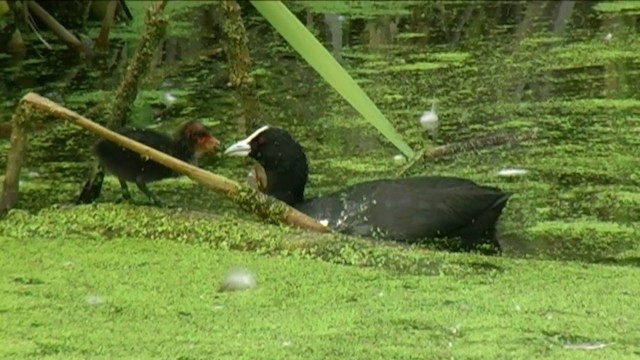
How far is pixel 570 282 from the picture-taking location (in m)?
3.85

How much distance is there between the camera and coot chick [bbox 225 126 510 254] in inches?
178

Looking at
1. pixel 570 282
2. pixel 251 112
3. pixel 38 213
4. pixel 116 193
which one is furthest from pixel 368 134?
pixel 570 282

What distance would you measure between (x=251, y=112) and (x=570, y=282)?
178cm

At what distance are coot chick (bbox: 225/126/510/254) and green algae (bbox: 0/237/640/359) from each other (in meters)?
0.46

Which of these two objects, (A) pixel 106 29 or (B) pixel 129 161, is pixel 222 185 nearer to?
(B) pixel 129 161

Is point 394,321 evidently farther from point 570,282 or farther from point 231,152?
point 231,152

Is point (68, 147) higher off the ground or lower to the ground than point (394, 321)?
lower

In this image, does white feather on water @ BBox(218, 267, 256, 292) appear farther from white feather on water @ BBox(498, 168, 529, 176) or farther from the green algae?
white feather on water @ BBox(498, 168, 529, 176)

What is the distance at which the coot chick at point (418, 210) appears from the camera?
14.9 ft

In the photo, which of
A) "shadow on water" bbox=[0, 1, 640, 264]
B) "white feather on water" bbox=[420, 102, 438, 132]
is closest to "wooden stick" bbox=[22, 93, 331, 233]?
"shadow on water" bbox=[0, 1, 640, 264]

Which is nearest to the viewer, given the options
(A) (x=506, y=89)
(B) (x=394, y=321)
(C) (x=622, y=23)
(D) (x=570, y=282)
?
(B) (x=394, y=321)

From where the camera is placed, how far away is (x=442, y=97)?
643cm

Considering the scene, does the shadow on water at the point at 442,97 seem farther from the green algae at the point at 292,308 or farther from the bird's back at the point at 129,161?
the green algae at the point at 292,308

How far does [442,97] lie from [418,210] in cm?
195
